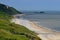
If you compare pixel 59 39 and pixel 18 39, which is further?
pixel 59 39

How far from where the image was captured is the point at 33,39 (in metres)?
39.4

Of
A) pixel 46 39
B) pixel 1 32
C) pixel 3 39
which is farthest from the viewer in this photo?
pixel 46 39

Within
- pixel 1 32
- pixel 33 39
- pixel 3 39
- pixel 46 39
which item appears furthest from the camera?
pixel 46 39

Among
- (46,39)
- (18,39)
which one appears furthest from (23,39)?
(46,39)

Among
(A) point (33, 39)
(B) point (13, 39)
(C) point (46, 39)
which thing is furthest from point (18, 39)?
(C) point (46, 39)

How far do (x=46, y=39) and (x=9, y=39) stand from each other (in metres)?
19.9

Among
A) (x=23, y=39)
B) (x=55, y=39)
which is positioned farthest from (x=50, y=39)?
(x=23, y=39)

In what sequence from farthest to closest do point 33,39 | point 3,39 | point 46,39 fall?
1. point 46,39
2. point 33,39
3. point 3,39

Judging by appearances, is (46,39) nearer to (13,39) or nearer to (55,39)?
(55,39)

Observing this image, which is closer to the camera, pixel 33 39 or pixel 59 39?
pixel 33 39

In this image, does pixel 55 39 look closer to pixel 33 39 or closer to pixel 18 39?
pixel 33 39

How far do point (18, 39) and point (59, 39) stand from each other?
777 inches

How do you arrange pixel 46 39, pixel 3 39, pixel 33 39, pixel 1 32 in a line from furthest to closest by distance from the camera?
pixel 46 39
pixel 33 39
pixel 1 32
pixel 3 39

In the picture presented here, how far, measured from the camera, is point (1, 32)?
1287 inches
